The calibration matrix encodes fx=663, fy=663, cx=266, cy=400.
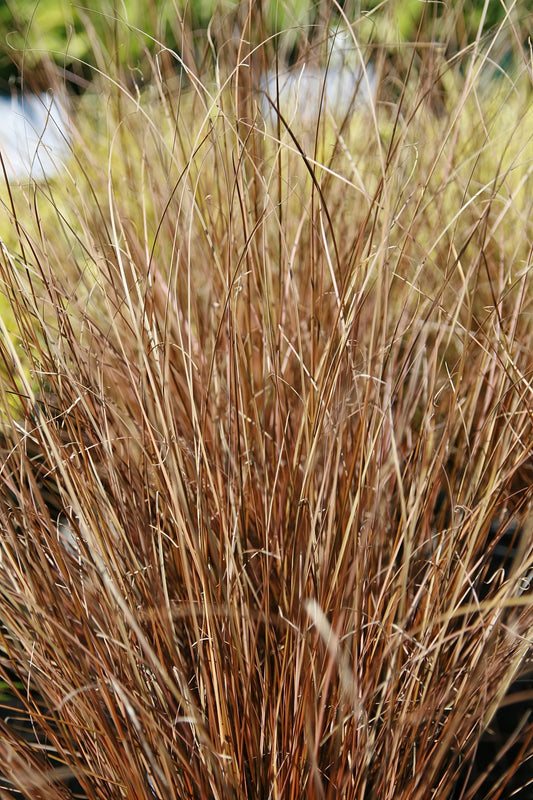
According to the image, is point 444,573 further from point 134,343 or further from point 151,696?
point 134,343

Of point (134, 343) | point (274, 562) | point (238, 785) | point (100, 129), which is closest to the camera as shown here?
point (238, 785)

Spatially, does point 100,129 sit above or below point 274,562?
above

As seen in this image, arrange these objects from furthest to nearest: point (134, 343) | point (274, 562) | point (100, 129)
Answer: point (100, 129)
point (134, 343)
point (274, 562)

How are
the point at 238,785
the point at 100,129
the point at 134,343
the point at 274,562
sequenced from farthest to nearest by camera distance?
the point at 100,129 → the point at 134,343 → the point at 274,562 → the point at 238,785

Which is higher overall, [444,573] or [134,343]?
[134,343]

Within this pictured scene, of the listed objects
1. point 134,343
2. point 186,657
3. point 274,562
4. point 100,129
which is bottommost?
point 186,657

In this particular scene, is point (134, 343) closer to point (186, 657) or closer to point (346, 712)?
point (186, 657)

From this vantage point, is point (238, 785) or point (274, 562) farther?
point (274, 562)

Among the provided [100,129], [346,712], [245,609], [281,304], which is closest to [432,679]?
[346,712]

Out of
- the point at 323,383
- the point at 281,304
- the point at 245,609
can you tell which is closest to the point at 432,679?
the point at 245,609
